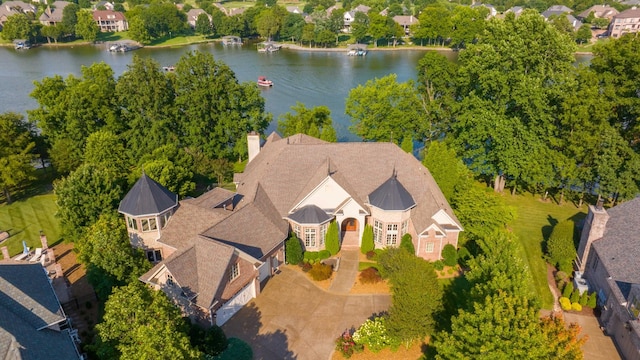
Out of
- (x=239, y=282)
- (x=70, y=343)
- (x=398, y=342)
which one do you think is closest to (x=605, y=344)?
(x=398, y=342)

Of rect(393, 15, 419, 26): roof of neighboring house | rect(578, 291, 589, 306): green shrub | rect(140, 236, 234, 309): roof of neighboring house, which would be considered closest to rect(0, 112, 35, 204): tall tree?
rect(140, 236, 234, 309): roof of neighboring house

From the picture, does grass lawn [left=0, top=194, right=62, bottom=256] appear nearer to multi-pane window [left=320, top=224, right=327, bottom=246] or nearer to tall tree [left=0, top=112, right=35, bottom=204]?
tall tree [left=0, top=112, right=35, bottom=204]

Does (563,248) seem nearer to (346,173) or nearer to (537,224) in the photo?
(537,224)

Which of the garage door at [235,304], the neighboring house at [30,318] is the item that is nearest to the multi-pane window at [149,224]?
the neighboring house at [30,318]

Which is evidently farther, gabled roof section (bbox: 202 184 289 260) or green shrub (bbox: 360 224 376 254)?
green shrub (bbox: 360 224 376 254)

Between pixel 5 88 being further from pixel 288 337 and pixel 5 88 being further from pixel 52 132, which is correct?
pixel 288 337

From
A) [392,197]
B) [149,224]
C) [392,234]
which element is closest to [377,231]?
[392,234]

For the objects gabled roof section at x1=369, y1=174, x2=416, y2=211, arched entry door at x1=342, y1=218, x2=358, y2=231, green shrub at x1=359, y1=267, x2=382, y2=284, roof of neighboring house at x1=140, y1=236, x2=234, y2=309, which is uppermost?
gabled roof section at x1=369, y1=174, x2=416, y2=211
